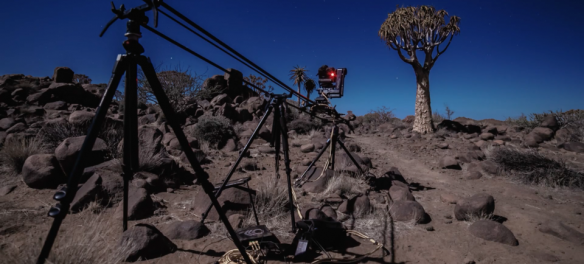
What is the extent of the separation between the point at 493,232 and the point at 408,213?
1.07m

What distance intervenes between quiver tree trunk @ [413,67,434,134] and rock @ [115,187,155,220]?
13256 millimetres

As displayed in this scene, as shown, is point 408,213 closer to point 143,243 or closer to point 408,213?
point 408,213

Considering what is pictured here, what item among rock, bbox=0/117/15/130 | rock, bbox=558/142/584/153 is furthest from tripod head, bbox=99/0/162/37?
rock, bbox=558/142/584/153

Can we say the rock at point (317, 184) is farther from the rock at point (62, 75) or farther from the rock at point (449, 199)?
the rock at point (62, 75)

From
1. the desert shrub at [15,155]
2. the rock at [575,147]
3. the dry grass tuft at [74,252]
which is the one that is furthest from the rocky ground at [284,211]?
the rock at [575,147]

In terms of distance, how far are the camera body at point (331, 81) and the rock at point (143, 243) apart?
2.75 meters

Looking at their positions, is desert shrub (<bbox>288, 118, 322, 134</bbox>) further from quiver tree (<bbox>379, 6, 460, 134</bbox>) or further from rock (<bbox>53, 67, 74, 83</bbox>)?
rock (<bbox>53, 67, 74, 83</bbox>)

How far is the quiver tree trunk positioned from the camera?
531 inches

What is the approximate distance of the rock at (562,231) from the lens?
3365mm

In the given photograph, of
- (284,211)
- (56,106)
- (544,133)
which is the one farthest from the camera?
(56,106)

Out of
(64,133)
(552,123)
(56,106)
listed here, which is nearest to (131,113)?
(64,133)

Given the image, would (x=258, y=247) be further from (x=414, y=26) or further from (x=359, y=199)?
(x=414, y=26)

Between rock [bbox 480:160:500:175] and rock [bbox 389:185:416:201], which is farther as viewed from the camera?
rock [bbox 480:160:500:175]

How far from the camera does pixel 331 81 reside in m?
4.16
